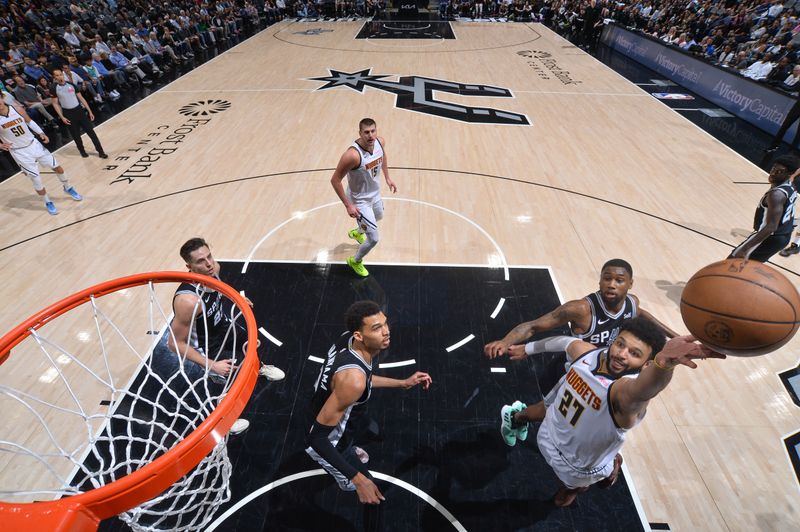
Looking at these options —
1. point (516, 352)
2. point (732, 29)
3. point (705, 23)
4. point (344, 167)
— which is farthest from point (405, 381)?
point (705, 23)

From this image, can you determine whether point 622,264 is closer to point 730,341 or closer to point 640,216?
point 730,341

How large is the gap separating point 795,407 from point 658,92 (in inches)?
415

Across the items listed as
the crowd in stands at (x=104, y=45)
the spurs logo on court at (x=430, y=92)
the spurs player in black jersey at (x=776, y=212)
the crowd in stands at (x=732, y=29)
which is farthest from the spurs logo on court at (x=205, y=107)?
the crowd in stands at (x=732, y=29)

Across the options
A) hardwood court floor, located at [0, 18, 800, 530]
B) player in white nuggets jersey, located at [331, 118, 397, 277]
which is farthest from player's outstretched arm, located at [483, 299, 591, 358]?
player in white nuggets jersey, located at [331, 118, 397, 277]

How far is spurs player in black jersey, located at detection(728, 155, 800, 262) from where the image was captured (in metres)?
4.22

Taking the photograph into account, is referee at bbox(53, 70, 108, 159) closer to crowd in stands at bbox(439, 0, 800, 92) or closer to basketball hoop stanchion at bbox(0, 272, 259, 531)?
basketball hoop stanchion at bbox(0, 272, 259, 531)

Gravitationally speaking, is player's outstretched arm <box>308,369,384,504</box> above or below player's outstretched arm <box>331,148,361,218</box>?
below

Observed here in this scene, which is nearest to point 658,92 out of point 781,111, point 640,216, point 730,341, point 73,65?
point 781,111

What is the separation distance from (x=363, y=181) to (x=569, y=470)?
3519mm

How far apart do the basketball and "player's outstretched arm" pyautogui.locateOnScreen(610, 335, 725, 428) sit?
1.22 ft

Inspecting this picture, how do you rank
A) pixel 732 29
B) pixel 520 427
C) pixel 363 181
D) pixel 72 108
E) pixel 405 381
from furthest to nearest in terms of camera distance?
pixel 732 29 → pixel 72 108 → pixel 363 181 → pixel 520 427 → pixel 405 381

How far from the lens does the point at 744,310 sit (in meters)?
2.25

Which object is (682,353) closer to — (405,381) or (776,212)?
(405,381)

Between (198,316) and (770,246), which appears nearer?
(198,316)
